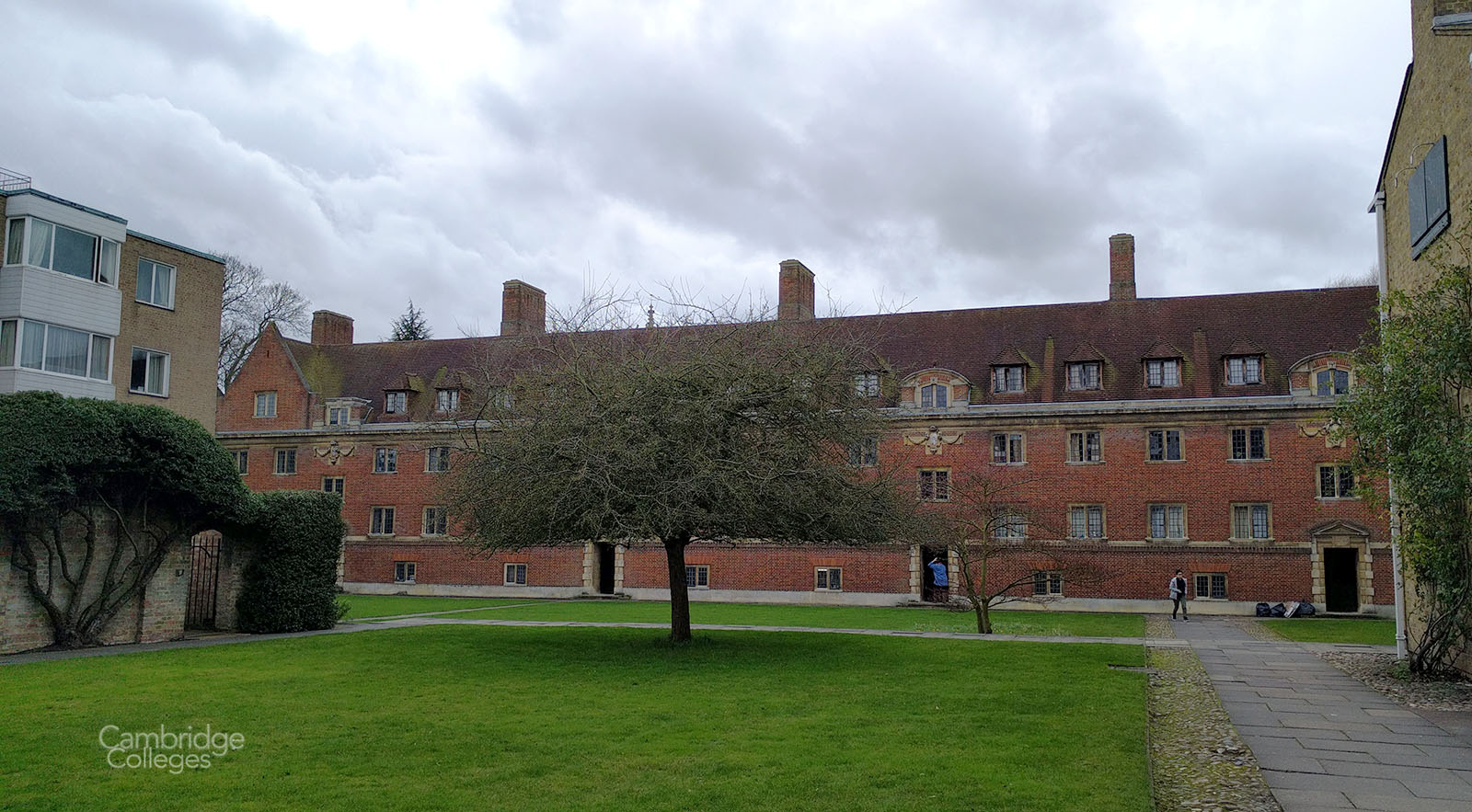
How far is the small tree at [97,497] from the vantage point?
17.4 m

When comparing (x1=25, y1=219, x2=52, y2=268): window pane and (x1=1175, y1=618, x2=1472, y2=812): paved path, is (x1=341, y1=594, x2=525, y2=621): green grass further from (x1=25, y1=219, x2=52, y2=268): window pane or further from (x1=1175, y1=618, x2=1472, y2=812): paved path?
(x1=1175, y1=618, x2=1472, y2=812): paved path

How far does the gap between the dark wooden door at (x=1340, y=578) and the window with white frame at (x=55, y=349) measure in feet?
124

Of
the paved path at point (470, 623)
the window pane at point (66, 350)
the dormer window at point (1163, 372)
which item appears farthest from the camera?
Answer: the dormer window at point (1163, 372)

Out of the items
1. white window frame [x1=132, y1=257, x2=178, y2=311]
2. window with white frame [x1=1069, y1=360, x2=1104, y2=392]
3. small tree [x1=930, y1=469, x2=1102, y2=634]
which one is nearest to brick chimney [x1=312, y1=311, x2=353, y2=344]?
white window frame [x1=132, y1=257, x2=178, y2=311]

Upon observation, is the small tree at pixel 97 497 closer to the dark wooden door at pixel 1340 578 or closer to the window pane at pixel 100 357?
the window pane at pixel 100 357

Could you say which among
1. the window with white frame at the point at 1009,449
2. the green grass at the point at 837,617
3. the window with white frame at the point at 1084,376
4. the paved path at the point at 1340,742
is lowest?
the green grass at the point at 837,617

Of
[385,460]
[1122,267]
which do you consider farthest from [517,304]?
[1122,267]

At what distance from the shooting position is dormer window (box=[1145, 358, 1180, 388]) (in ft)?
123

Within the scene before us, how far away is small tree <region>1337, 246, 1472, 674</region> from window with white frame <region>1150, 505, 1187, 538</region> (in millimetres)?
20108

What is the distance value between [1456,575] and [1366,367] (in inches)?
131

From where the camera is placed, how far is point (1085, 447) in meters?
37.7

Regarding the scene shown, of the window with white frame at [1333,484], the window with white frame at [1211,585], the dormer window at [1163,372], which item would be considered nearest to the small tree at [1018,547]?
the window with white frame at [1211,585]

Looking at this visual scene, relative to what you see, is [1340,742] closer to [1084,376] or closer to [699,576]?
[1084,376]

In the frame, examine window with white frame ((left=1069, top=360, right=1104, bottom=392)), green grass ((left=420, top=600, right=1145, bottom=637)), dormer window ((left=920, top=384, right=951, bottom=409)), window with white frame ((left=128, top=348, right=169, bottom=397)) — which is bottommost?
green grass ((left=420, top=600, right=1145, bottom=637))
